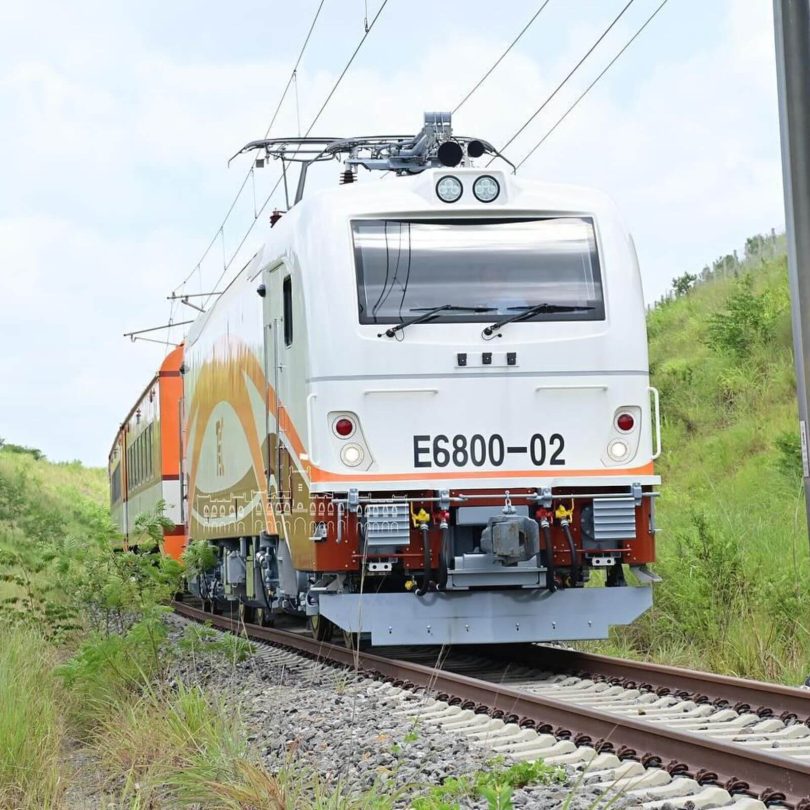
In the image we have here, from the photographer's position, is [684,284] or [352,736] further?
[684,284]

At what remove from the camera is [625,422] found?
1006 cm

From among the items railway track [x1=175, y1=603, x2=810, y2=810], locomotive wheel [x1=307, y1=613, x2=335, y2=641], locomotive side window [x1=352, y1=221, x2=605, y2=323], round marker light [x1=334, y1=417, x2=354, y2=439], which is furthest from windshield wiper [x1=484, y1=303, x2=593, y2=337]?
locomotive wheel [x1=307, y1=613, x2=335, y2=641]

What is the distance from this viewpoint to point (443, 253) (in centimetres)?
1018

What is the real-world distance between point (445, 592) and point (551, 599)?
0.76 meters

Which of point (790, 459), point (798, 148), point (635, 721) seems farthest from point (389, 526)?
point (790, 459)

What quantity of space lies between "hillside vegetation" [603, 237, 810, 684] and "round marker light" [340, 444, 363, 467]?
10.3 feet

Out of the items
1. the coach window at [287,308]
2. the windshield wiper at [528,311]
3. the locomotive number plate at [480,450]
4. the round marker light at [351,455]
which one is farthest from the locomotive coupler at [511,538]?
the coach window at [287,308]

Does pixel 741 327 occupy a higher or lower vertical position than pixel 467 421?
higher

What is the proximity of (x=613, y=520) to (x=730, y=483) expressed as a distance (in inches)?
479

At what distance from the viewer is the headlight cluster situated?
10328 mm

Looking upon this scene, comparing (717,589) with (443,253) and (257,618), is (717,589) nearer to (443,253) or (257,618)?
(443,253)

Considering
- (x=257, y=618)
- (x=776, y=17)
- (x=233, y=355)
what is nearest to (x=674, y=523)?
(x=257, y=618)

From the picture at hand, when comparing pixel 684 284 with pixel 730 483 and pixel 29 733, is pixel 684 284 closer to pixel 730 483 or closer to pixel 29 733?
pixel 730 483

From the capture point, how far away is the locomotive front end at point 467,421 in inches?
383
